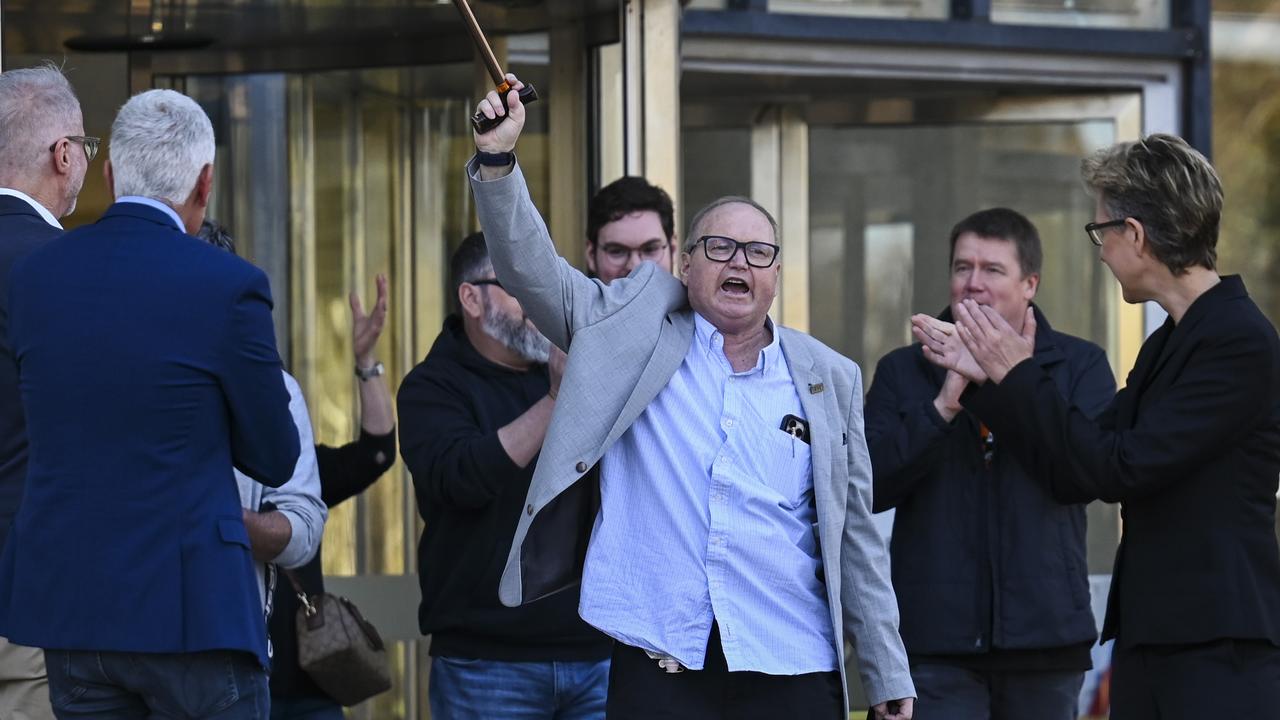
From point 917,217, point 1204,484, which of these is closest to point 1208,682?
point 1204,484

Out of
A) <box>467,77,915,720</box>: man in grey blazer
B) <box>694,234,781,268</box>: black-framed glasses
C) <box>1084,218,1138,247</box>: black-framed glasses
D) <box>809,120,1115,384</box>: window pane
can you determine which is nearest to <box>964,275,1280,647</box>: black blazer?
<box>1084,218,1138,247</box>: black-framed glasses

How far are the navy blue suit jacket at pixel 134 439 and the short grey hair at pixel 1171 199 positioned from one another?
6.16 feet

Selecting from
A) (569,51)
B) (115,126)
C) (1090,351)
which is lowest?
(1090,351)

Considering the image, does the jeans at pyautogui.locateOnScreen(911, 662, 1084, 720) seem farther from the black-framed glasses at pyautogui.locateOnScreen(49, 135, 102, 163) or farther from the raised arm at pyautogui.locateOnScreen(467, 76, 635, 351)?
the black-framed glasses at pyautogui.locateOnScreen(49, 135, 102, 163)

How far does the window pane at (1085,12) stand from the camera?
711 cm

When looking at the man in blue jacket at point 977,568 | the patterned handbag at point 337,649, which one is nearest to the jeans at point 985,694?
the man in blue jacket at point 977,568

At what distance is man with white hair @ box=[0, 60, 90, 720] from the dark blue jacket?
2039 mm

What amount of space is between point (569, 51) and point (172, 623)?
3003 mm

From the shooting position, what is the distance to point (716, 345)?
3.76m

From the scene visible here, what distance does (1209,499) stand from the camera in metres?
3.71

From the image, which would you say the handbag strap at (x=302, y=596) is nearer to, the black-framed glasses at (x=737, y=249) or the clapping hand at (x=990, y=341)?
the black-framed glasses at (x=737, y=249)

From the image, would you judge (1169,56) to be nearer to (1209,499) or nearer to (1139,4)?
(1139,4)

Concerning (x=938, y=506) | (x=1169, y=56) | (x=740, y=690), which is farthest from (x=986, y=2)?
(x=740, y=690)

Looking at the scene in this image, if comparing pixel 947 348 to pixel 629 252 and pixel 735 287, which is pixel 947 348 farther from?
pixel 629 252
